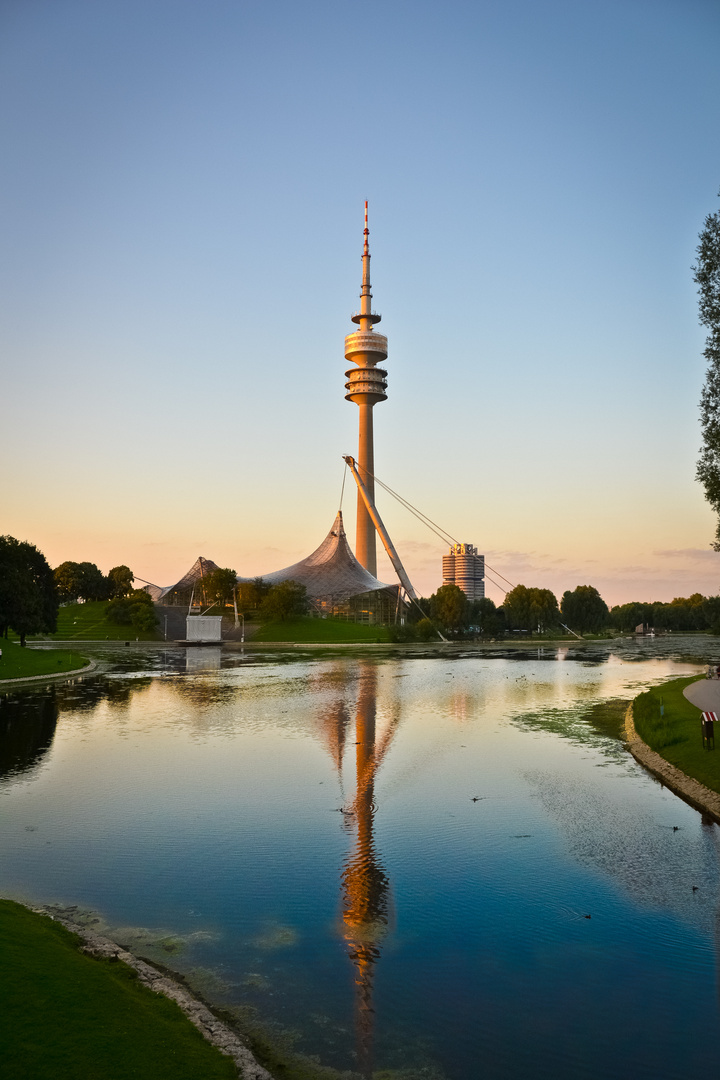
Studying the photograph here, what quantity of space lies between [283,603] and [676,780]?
3696 inches

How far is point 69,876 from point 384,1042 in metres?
7.01

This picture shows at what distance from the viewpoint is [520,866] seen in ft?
46.1

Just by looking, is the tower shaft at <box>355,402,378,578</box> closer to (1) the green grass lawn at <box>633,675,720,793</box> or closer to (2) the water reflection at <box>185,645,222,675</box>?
(2) the water reflection at <box>185,645,222,675</box>

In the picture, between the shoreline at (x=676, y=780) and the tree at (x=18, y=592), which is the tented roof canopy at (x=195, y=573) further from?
the shoreline at (x=676, y=780)

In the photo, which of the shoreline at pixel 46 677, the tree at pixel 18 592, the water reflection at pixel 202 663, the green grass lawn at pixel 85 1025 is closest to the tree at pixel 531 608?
the water reflection at pixel 202 663

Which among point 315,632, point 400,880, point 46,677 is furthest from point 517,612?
point 400,880

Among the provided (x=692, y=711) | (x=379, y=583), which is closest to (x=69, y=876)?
(x=692, y=711)

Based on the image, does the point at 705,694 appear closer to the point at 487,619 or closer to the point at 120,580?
the point at 487,619

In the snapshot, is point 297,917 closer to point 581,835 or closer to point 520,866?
point 520,866

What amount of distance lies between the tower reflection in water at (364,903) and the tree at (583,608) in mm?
108550

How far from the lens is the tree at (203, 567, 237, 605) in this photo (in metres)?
124

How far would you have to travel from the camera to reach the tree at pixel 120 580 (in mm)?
136500

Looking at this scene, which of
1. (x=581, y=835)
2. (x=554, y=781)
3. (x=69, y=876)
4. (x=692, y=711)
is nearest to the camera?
(x=69, y=876)

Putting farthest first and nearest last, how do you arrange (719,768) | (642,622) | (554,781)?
(642,622) < (554,781) < (719,768)
